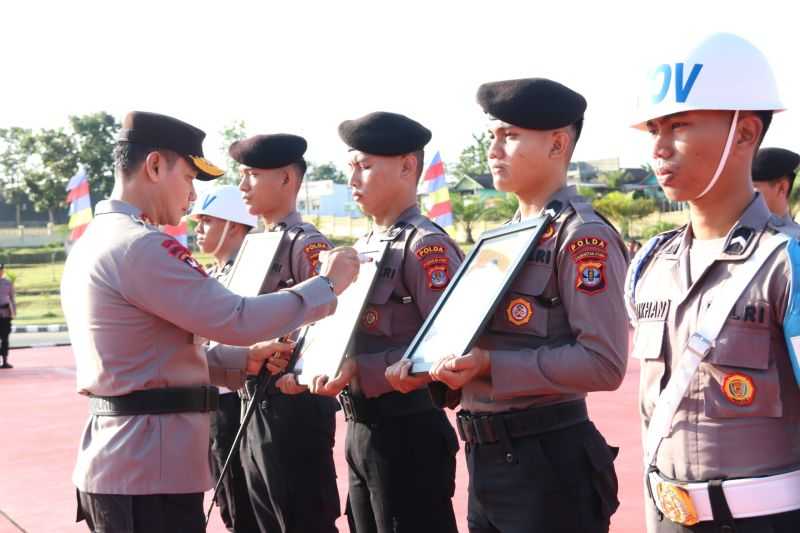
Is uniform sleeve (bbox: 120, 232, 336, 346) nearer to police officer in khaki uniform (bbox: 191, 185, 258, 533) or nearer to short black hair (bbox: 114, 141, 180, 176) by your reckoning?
short black hair (bbox: 114, 141, 180, 176)

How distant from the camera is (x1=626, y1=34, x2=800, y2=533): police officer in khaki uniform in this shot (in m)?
2.17

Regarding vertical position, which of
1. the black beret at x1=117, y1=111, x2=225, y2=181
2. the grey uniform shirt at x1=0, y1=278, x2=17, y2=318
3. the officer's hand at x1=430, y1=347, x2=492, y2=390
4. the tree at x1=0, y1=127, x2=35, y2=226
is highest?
the black beret at x1=117, y1=111, x2=225, y2=181

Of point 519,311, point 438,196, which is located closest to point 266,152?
point 519,311

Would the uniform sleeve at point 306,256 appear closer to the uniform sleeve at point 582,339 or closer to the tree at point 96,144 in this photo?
the uniform sleeve at point 582,339

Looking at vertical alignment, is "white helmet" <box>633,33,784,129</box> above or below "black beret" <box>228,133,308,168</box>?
above

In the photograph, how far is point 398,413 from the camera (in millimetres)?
3779

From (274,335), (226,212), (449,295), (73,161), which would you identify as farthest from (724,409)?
(73,161)

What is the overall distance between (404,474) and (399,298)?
671 mm

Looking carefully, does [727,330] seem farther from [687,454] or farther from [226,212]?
[226,212]

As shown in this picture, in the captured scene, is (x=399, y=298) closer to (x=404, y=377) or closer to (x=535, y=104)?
(x=404, y=377)

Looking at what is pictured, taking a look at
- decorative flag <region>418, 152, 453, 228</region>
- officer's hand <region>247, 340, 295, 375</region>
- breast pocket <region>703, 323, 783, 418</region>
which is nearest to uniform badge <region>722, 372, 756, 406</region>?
breast pocket <region>703, 323, 783, 418</region>

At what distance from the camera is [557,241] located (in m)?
2.96

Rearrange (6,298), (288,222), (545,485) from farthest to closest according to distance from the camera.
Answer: (6,298) → (288,222) → (545,485)

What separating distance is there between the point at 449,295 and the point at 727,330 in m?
1.08
